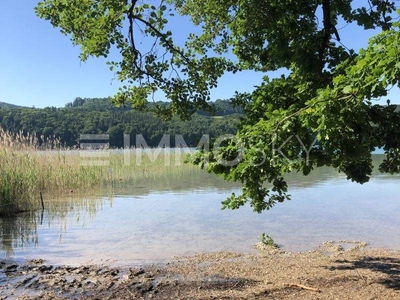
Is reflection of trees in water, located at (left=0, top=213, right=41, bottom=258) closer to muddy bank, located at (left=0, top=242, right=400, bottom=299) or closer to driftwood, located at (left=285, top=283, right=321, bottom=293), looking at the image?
muddy bank, located at (left=0, top=242, right=400, bottom=299)

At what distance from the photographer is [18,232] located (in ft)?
26.9

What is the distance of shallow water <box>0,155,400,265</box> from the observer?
A: 6.88 meters

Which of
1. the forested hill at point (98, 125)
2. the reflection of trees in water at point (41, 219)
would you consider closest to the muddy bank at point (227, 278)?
the reflection of trees in water at point (41, 219)

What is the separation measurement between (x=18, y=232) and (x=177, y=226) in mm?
3277

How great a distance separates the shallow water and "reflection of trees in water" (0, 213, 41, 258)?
2cm

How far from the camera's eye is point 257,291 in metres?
4.42

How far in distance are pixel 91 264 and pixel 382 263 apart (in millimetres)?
4169

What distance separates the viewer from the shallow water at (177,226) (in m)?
6.88

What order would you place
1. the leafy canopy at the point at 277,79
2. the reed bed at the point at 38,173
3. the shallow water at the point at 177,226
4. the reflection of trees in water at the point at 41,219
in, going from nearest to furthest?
the leafy canopy at the point at 277,79, the shallow water at the point at 177,226, the reflection of trees in water at the point at 41,219, the reed bed at the point at 38,173

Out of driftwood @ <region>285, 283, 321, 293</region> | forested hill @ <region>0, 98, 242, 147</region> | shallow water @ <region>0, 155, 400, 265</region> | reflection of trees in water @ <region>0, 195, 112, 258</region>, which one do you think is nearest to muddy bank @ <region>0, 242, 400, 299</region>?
driftwood @ <region>285, 283, 321, 293</region>

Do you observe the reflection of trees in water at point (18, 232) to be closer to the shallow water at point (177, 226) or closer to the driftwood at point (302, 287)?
the shallow water at point (177, 226)

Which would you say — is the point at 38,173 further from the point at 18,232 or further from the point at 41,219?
the point at 18,232

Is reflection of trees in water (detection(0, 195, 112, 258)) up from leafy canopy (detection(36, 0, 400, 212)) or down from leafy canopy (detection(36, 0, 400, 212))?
down

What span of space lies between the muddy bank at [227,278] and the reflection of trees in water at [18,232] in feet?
4.29
